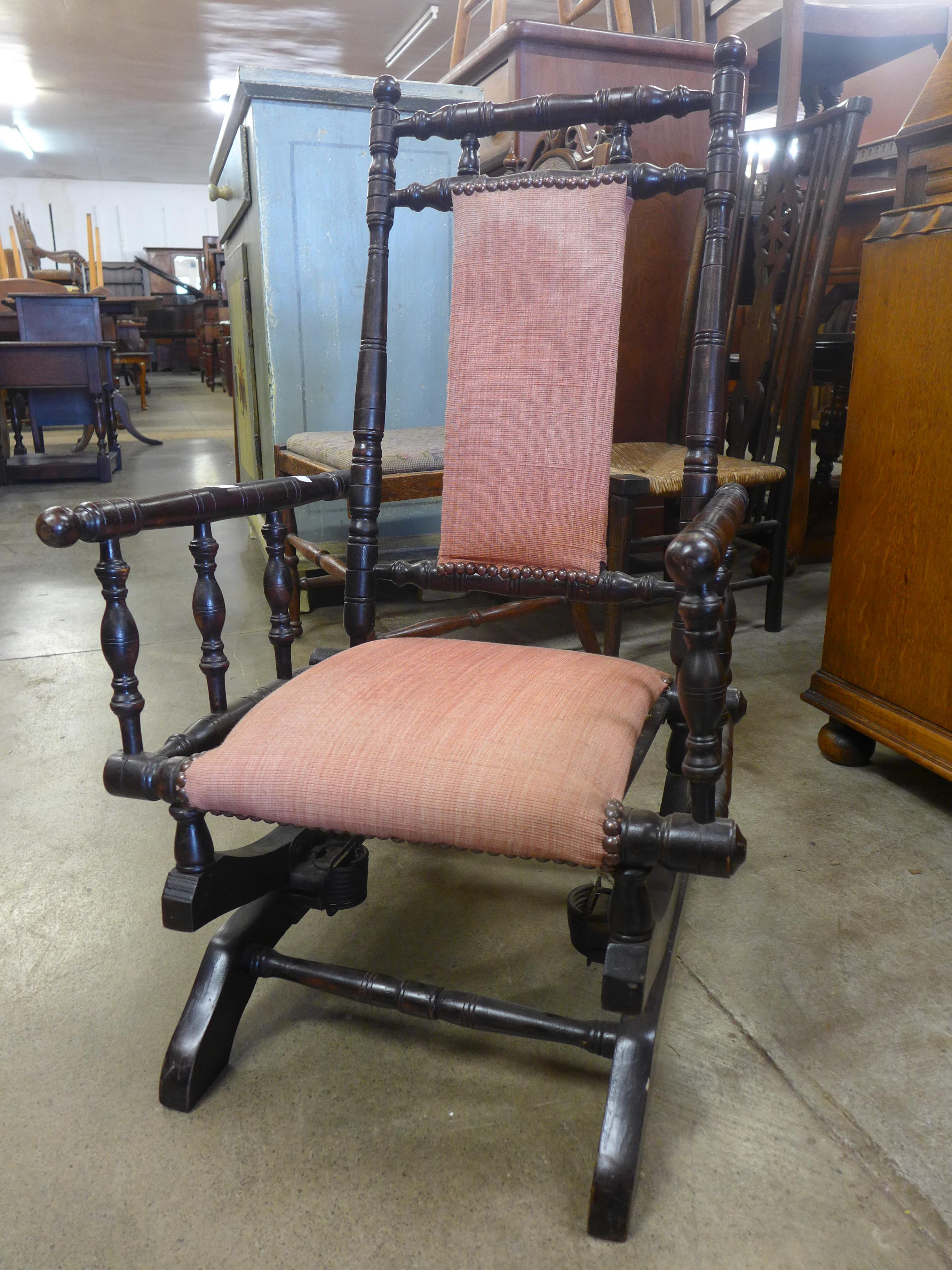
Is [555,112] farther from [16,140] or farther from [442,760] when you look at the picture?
[16,140]

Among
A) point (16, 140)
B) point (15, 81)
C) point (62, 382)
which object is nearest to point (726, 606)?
point (62, 382)

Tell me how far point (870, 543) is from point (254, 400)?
2.07 meters

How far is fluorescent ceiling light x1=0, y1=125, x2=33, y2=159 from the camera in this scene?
12695 mm

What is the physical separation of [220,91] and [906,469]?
11606mm

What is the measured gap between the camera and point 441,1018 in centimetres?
95

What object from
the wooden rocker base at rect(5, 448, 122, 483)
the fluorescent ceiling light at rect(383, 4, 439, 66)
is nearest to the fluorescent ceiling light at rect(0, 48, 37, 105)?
the fluorescent ceiling light at rect(383, 4, 439, 66)

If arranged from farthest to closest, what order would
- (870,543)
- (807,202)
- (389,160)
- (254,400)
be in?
(254,400) → (807,202) → (870,543) → (389,160)

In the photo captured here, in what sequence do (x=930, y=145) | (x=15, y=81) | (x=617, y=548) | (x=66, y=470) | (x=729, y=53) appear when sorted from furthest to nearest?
1. (x=15, y=81)
2. (x=66, y=470)
3. (x=617, y=548)
4. (x=930, y=145)
5. (x=729, y=53)

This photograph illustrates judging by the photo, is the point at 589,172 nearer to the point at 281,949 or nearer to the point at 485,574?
the point at 485,574

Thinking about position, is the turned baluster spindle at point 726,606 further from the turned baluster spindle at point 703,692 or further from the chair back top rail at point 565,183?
the chair back top rail at point 565,183

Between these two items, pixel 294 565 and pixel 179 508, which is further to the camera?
pixel 294 565

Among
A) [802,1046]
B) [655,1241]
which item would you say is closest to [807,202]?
[802,1046]

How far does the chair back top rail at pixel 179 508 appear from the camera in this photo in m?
0.81

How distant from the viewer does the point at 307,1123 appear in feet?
3.16
